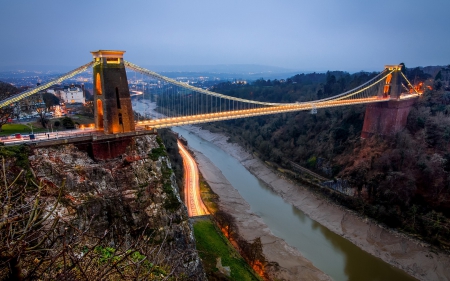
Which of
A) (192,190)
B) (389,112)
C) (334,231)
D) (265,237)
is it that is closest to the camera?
(265,237)

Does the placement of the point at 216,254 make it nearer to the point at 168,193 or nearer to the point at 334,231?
the point at 168,193

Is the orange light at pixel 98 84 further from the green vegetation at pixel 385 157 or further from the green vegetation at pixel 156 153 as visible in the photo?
the green vegetation at pixel 385 157

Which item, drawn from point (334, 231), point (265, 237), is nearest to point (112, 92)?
point (265, 237)

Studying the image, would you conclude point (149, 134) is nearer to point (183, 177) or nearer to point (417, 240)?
point (183, 177)

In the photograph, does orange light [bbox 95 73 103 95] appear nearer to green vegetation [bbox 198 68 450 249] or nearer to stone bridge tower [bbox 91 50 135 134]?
stone bridge tower [bbox 91 50 135 134]

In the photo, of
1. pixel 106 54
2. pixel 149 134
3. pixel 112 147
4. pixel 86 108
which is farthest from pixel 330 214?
pixel 86 108
